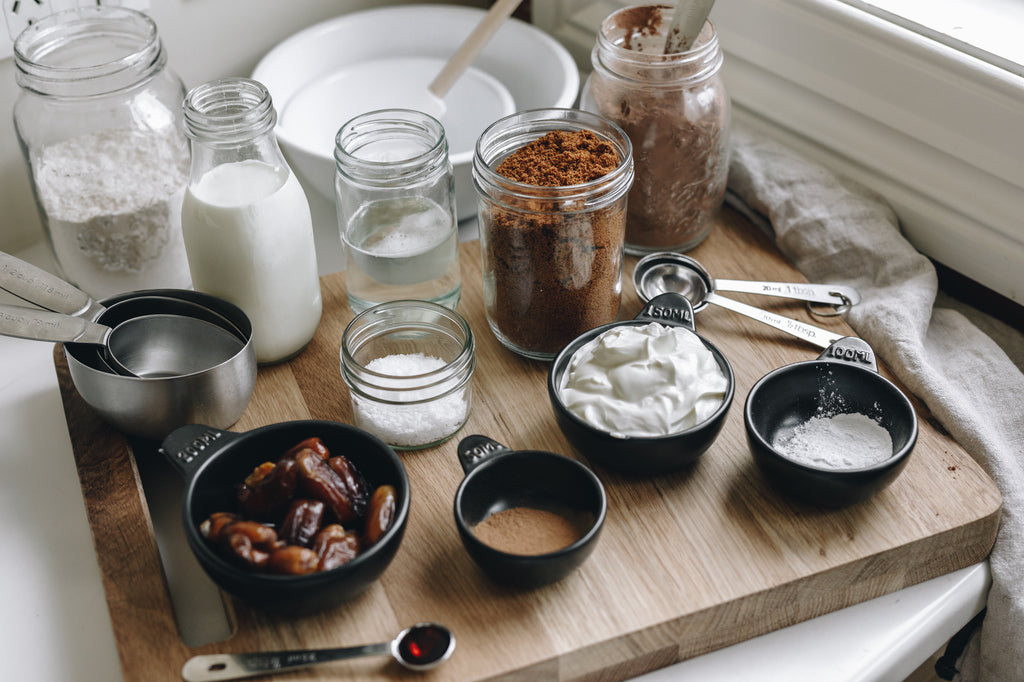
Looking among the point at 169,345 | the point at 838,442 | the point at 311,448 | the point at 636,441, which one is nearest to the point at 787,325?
the point at 838,442

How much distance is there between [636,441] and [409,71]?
76cm

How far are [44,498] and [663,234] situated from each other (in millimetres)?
699

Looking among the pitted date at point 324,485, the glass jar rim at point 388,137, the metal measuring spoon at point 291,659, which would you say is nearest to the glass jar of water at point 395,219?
the glass jar rim at point 388,137

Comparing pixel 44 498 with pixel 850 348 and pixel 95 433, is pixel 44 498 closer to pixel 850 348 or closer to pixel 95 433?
pixel 95 433

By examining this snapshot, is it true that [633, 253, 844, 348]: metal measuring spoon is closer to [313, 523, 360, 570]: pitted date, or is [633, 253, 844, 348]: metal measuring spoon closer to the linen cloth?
the linen cloth

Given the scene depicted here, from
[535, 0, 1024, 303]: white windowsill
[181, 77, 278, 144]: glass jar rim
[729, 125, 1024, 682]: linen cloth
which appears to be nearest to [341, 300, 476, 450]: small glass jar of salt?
[181, 77, 278, 144]: glass jar rim

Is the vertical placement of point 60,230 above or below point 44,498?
above

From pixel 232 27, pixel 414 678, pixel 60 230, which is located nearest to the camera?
pixel 414 678

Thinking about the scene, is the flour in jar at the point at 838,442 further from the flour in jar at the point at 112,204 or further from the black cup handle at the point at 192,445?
the flour in jar at the point at 112,204

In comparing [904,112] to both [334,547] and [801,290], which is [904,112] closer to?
[801,290]

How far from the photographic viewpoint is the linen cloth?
807mm

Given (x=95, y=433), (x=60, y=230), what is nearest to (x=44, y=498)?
(x=95, y=433)

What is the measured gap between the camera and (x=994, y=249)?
1.02 metres

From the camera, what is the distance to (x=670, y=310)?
3.09ft
